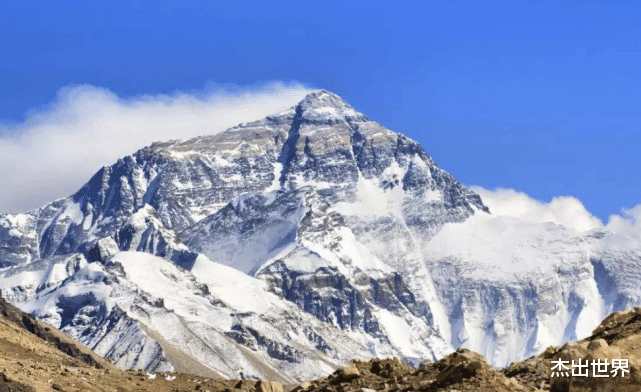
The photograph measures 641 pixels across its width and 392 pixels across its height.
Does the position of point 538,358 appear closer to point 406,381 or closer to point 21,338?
point 406,381

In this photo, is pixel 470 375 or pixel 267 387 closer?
pixel 470 375

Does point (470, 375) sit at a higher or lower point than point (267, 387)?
lower

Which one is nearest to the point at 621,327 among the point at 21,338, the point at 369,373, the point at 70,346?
the point at 369,373

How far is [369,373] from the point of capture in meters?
54.1

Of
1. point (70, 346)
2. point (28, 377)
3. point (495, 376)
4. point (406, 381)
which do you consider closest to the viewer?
point (495, 376)

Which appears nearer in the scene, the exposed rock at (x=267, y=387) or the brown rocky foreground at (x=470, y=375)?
the brown rocky foreground at (x=470, y=375)

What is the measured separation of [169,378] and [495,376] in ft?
136

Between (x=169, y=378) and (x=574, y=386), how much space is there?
147 feet

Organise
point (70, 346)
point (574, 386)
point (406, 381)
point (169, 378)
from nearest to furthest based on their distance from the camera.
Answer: point (574, 386)
point (406, 381)
point (169, 378)
point (70, 346)

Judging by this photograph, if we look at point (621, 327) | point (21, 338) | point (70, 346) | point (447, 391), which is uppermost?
point (70, 346)

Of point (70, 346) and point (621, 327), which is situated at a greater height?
point (70, 346)

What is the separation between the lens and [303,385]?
185 feet

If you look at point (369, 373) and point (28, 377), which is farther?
point (28, 377)

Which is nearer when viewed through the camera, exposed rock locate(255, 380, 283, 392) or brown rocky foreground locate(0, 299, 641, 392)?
brown rocky foreground locate(0, 299, 641, 392)
